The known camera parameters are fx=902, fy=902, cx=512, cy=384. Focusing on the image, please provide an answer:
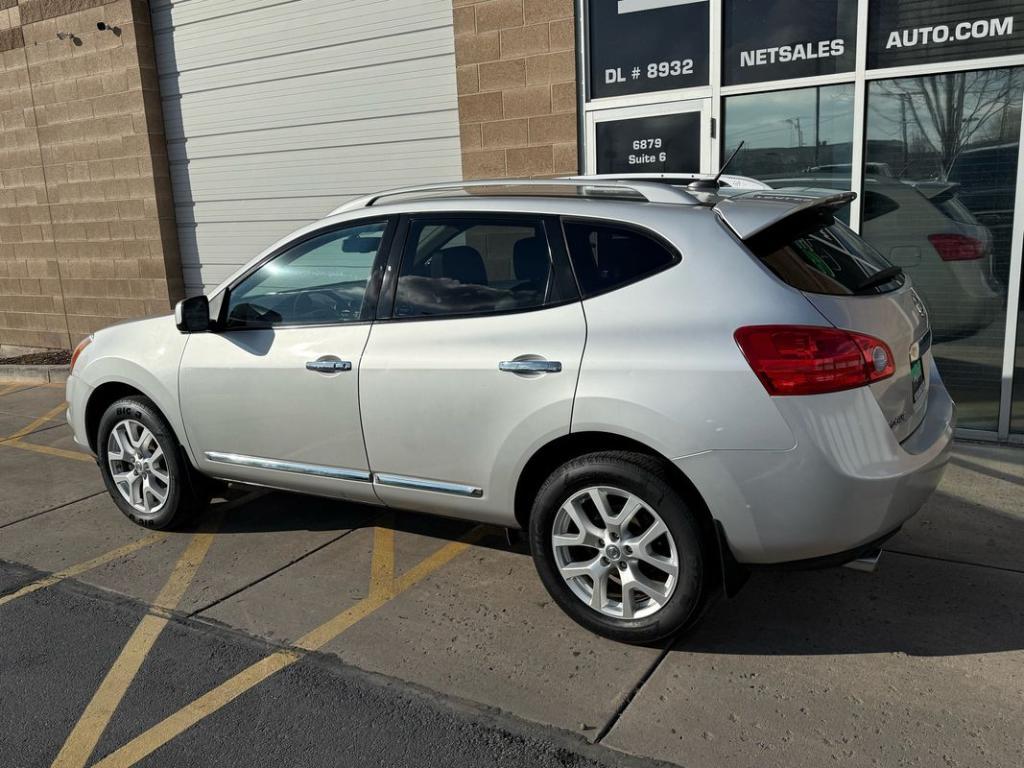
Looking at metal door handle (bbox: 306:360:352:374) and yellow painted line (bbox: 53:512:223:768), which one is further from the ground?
metal door handle (bbox: 306:360:352:374)

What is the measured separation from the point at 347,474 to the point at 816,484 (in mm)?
2118

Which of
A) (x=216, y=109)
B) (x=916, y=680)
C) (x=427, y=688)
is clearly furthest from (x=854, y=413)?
(x=216, y=109)

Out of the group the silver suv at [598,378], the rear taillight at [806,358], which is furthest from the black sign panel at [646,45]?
the rear taillight at [806,358]

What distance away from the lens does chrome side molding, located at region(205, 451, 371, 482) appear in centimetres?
416

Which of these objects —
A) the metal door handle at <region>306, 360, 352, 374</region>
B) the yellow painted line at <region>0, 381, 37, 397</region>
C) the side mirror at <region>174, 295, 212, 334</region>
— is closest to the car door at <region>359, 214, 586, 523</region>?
the metal door handle at <region>306, 360, 352, 374</region>

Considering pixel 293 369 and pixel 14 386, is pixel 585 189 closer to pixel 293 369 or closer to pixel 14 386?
pixel 293 369

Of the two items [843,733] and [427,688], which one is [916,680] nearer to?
[843,733]

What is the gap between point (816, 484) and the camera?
3.05 meters

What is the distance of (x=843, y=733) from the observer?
2922 millimetres

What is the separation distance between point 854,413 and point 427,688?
1808 millimetres

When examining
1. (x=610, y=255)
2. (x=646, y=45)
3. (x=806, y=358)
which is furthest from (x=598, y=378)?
(x=646, y=45)

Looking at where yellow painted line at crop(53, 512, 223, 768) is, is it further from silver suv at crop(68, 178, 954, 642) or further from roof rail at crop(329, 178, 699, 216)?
roof rail at crop(329, 178, 699, 216)

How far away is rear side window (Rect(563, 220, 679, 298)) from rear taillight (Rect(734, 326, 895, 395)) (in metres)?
0.48

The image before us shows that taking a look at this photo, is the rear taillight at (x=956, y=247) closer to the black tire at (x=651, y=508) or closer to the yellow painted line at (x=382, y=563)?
the black tire at (x=651, y=508)
